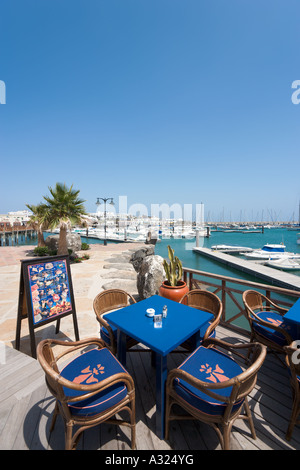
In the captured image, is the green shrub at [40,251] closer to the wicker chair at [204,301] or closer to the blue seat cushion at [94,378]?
the wicker chair at [204,301]

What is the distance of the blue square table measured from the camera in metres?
1.78

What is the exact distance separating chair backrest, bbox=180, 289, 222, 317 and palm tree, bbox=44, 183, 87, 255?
894cm

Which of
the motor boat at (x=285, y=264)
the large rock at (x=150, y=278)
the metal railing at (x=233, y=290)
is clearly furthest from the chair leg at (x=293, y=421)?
the motor boat at (x=285, y=264)

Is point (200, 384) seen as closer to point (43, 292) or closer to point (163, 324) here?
point (163, 324)

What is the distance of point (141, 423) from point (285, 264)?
20.8 meters

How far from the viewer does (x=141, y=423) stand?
191 cm

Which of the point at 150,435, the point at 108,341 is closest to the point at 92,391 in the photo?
the point at 150,435

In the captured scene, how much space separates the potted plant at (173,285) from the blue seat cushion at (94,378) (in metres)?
2.01

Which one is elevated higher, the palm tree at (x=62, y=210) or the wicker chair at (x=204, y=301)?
the palm tree at (x=62, y=210)

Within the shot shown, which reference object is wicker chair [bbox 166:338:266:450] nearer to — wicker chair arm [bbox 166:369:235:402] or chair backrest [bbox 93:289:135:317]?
wicker chair arm [bbox 166:369:235:402]

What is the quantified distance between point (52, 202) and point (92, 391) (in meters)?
10.6

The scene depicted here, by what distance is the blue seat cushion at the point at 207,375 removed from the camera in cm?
155
